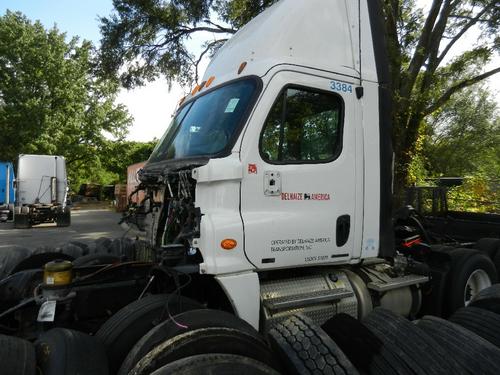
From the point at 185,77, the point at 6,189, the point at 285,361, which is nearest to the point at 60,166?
the point at 6,189

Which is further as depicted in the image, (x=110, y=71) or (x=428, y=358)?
(x=110, y=71)

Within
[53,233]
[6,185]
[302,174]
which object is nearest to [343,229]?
[302,174]

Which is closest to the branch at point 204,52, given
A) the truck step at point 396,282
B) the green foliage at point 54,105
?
the truck step at point 396,282

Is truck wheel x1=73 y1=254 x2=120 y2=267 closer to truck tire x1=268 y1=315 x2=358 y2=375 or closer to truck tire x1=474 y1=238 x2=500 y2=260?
truck tire x1=268 y1=315 x2=358 y2=375

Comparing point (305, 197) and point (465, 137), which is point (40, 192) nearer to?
point (305, 197)

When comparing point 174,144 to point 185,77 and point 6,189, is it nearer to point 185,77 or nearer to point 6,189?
point 185,77

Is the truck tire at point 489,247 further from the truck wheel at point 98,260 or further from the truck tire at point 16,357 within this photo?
the truck tire at point 16,357

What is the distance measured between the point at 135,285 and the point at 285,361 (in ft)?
5.52

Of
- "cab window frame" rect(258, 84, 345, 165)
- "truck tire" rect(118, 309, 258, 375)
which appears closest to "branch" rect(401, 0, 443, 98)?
"cab window frame" rect(258, 84, 345, 165)

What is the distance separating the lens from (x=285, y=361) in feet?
9.18

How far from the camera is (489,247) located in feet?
21.0

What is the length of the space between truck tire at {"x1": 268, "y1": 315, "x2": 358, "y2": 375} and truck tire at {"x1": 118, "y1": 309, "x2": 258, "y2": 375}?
0.70 feet

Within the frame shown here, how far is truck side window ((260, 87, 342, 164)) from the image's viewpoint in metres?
3.75

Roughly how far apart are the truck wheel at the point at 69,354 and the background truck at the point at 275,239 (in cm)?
2
